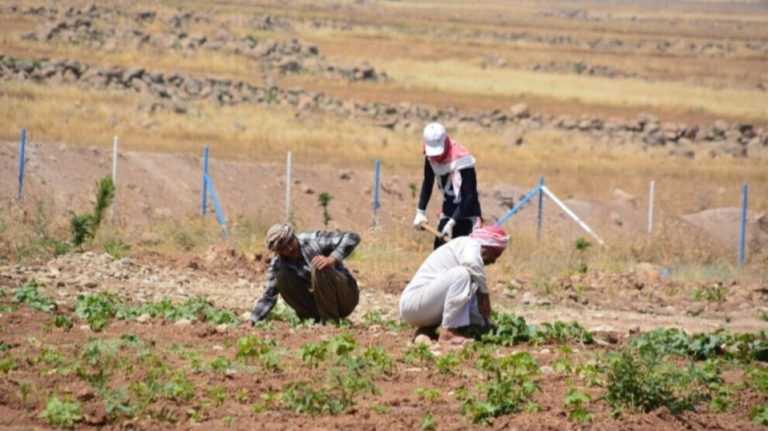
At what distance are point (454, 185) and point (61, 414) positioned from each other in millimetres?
5851

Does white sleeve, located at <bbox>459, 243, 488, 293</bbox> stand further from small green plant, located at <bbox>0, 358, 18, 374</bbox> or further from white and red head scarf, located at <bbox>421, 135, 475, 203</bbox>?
small green plant, located at <bbox>0, 358, 18, 374</bbox>

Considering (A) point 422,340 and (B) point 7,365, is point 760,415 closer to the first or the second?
(A) point 422,340

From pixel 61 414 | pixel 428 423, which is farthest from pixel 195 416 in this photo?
pixel 428 423

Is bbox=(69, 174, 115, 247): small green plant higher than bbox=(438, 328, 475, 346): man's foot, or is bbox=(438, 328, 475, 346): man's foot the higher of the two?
bbox=(69, 174, 115, 247): small green plant

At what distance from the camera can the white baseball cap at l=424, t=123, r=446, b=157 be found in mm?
12602

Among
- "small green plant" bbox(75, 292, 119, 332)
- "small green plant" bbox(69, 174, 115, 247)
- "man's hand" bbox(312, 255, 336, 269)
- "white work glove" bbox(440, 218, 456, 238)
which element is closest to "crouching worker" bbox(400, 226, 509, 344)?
"man's hand" bbox(312, 255, 336, 269)

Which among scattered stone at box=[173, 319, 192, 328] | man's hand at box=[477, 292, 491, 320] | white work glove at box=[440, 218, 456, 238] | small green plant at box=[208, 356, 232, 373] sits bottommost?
small green plant at box=[208, 356, 232, 373]

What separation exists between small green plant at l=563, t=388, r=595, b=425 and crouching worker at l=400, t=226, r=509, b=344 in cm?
189

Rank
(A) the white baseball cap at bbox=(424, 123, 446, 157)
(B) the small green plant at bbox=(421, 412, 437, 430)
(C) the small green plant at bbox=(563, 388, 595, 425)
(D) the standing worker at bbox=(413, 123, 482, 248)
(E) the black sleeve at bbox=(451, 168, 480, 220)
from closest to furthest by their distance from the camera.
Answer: (B) the small green plant at bbox=(421, 412, 437, 430) < (C) the small green plant at bbox=(563, 388, 595, 425) < (A) the white baseball cap at bbox=(424, 123, 446, 157) < (D) the standing worker at bbox=(413, 123, 482, 248) < (E) the black sleeve at bbox=(451, 168, 480, 220)

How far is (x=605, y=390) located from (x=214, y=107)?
34.6 metres

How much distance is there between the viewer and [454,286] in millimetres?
10602

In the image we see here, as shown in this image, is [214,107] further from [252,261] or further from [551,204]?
[252,261]

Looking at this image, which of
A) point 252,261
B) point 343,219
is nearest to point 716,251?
point 343,219

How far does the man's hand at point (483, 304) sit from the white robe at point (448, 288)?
1.9 inches
